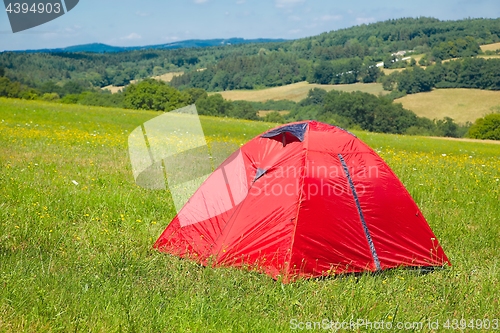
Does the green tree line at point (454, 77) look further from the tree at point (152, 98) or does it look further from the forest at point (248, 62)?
the tree at point (152, 98)

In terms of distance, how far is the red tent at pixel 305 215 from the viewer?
5.79m

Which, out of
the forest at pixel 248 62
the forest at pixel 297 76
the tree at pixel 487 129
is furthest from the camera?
the forest at pixel 248 62

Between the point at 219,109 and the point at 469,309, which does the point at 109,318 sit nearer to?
the point at 469,309

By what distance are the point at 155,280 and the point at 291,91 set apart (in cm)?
11411

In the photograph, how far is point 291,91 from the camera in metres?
117

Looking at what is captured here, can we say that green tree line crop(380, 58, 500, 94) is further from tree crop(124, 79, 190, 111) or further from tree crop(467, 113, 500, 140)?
tree crop(124, 79, 190, 111)

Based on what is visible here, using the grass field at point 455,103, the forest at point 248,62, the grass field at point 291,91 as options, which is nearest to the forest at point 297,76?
A: the forest at point 248,62

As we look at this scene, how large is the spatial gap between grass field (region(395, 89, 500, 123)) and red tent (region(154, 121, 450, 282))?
8351cm

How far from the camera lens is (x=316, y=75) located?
126 metres

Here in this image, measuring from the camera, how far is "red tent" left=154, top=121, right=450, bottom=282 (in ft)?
19.0

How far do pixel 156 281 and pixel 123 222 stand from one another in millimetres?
2294

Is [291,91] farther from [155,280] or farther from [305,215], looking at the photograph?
[155,280]

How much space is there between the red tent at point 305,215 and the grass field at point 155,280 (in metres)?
0.24

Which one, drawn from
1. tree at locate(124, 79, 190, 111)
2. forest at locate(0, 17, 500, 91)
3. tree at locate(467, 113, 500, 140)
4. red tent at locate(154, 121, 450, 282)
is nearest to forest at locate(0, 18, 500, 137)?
tree at locate(124, 79, 190, 111)
